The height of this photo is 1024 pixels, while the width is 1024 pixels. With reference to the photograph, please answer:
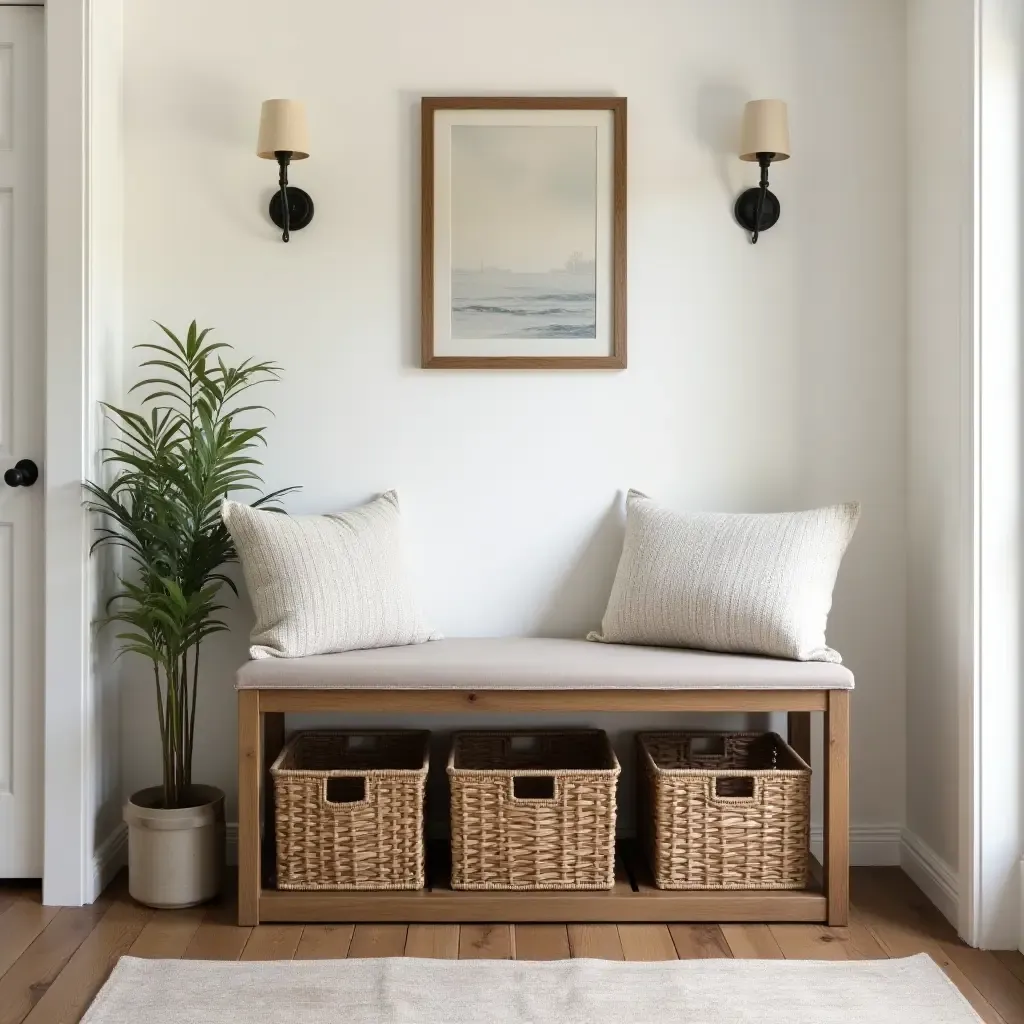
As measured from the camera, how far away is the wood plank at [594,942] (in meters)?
2.35

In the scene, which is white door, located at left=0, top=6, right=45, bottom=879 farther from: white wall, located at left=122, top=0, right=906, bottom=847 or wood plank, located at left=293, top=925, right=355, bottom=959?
wood plank, located at left=293, top=925, right=355, bottom=959

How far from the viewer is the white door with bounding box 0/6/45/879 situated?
8.72 feet

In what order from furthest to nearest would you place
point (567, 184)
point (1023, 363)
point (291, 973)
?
point (567, 184) < point (1023, 363) < point (291, 973)

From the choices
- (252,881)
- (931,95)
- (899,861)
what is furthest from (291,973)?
(931,95)

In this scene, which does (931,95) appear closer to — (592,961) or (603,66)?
(603,66)

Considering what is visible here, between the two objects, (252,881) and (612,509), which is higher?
(612,509)

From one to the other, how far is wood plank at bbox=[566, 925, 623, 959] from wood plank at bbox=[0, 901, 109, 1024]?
1.08m

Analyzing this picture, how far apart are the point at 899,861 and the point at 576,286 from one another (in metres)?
1.76

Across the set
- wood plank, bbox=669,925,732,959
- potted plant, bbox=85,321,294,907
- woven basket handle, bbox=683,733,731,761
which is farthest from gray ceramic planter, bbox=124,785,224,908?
woven basket handle, bbox=683,733,731,761

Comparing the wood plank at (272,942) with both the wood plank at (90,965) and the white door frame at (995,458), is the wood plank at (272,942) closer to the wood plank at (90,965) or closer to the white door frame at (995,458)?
the wood plank at (90,965)

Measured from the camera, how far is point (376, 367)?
2.89 metres

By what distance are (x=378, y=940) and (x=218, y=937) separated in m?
0.36

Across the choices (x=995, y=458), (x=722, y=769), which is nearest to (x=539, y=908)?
(x=722, y=769)

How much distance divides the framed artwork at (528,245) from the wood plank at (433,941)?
1385mm
